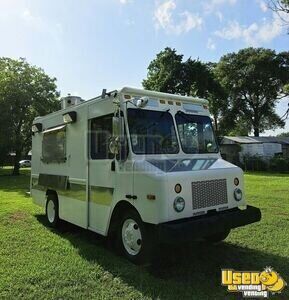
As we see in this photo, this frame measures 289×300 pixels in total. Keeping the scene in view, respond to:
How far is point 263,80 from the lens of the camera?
53.8 meters

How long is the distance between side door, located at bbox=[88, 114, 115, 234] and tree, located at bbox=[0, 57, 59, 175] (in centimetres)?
2528

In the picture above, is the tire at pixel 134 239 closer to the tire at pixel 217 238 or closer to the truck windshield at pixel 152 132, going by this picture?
the truck windshield at pixel 152 132

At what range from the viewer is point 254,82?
54281 mm

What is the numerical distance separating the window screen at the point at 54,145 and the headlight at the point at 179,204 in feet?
12.9

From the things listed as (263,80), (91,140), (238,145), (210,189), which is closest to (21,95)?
(238,145)

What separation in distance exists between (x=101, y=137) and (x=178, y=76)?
3559 centimetres

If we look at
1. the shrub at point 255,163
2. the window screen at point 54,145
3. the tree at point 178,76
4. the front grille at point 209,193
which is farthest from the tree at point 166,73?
the front grille at point 209,193

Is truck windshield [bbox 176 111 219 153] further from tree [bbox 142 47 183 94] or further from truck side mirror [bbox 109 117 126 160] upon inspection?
tree [bbox 142 47 183 94]

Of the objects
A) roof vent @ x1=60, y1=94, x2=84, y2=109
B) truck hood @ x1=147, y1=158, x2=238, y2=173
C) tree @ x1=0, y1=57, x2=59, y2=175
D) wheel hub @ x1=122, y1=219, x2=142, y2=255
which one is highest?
tree @ x1=0, y1=57, x2=59, y2=175

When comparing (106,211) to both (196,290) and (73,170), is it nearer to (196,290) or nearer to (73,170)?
(73,170)

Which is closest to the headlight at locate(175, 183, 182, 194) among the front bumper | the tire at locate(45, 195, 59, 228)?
the front bumper

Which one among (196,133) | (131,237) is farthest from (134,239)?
(196,133)

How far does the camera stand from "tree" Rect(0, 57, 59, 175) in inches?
1264

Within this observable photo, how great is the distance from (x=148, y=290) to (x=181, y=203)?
140 cm
